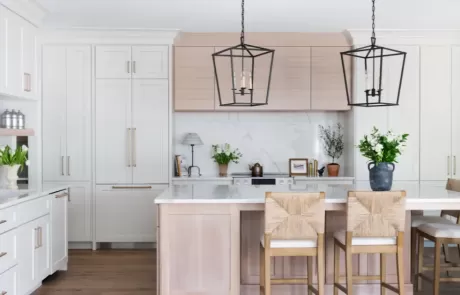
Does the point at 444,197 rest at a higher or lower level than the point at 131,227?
higher

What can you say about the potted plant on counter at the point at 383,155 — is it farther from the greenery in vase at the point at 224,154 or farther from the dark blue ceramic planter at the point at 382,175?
the greenery in vase at the point at 224,154

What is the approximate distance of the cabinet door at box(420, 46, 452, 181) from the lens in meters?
5.17

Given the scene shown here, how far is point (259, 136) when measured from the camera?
5.74 metres

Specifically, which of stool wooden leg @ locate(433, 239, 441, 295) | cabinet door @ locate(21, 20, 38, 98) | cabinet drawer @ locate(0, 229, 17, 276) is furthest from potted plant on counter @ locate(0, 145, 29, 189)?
stool wooden leg @ locate(433, 239, 441, 295)

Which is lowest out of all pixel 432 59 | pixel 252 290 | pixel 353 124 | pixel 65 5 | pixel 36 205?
pixel 252 290

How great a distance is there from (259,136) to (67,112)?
2455 mm

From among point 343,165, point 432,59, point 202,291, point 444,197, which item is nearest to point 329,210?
point 444,197

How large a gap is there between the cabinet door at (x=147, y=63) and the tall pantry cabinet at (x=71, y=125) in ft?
1.82

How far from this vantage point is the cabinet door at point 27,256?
3193 mm

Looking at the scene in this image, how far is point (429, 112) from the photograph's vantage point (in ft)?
17.0

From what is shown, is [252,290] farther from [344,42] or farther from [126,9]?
[344,42]

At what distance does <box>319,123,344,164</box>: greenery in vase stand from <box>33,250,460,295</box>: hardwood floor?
67.9 inches

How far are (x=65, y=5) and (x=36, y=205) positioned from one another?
6.69 feet

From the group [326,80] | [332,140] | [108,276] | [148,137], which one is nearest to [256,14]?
[326,80]
